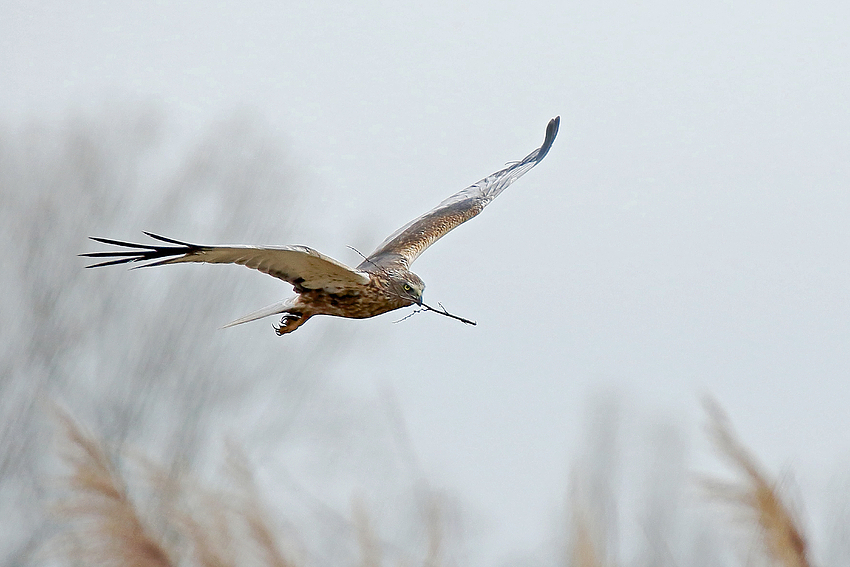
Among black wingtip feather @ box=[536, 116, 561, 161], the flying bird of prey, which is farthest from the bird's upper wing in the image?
black wingtip feather @ box=[536, 116, 561, 161]

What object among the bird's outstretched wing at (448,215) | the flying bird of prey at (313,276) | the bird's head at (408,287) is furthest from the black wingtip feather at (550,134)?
the bird's head at (408,287)

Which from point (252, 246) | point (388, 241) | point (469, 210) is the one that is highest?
point (469, 210)

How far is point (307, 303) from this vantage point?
1.83 meters

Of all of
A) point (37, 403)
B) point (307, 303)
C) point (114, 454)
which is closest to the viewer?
point (114, 454)

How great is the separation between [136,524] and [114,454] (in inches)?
5.8

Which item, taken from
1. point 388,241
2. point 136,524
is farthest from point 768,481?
point 388,241

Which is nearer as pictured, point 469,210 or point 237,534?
point 237,534

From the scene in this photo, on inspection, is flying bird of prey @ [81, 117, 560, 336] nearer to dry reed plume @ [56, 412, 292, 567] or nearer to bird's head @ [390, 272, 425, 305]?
bird's head @ [390, 272, 425, 305]

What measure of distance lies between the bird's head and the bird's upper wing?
0.11m

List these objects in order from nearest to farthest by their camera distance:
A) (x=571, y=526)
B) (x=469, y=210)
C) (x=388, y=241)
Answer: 1. (x=571, y=526)
2. (x=388, y=241)
3. (x=469, y=210)

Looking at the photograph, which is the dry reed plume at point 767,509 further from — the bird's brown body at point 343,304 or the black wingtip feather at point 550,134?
the black wingtip feather at point 550,134

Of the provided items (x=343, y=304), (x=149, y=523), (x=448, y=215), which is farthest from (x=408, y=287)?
(x=448, y=215)

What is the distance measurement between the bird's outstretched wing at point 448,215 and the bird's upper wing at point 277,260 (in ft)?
0.81

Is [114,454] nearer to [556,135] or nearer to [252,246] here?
[252,246]
